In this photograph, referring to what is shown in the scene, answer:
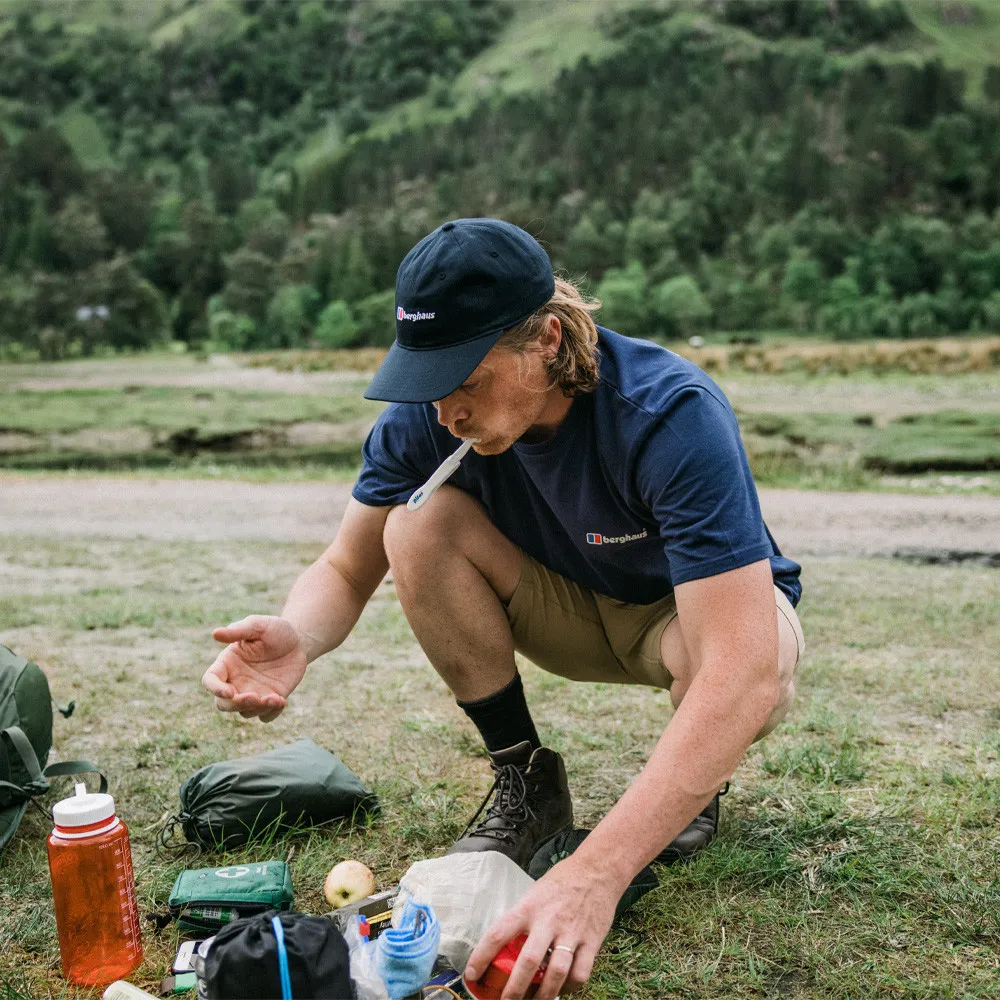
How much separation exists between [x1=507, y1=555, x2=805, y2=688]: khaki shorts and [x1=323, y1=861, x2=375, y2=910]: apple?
0.67m

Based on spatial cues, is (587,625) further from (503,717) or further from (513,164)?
(513,164)

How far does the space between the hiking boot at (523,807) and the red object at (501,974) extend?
664 millimetres

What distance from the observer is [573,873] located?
5.11 ft

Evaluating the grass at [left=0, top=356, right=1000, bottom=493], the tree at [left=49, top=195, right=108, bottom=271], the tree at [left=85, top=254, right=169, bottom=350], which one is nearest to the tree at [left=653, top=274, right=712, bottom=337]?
the grass at [left=0, top=356, right=1000, bottom=493]

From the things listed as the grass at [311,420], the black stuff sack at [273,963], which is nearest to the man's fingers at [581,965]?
the black stuff sack at [273,963]

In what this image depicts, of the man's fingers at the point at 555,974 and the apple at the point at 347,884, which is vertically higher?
the man's fingers at the point at 555,974

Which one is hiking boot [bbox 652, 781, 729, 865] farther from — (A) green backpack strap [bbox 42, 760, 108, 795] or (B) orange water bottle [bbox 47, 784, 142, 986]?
(A) green backpack strap [bbox 42, 760, 108, 795]

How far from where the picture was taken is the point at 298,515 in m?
8.97

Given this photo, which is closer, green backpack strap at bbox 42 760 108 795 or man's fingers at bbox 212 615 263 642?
man's fingers at bbox 212 615 263 642

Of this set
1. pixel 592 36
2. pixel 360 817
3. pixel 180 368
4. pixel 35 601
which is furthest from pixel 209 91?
pixel 360 817

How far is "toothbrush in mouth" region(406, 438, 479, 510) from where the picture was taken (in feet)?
6.97

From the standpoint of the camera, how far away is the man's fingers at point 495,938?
1.50m

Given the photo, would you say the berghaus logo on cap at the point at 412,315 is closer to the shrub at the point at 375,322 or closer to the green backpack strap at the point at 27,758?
the green backpack strap at the point at 27,758

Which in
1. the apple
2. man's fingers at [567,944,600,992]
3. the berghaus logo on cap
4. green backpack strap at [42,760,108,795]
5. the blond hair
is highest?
the berghaus logo on cap
